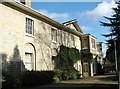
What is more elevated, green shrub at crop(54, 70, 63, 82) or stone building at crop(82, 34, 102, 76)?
stone building at crop(82, 34, 102, 76)

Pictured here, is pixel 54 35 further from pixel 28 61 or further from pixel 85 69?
pixel 85 69

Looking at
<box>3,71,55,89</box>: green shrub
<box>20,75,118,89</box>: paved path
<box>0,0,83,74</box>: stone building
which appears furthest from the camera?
<box>0,0,83,74</box>: stone building

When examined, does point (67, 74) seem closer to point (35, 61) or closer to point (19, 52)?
point (35, 61)

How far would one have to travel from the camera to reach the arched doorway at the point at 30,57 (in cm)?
2833

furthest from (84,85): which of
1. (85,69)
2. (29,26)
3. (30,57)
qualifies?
(85,69)

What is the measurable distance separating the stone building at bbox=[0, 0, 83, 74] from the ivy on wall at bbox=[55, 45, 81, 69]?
89cm

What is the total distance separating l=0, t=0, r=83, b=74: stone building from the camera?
24.9 m

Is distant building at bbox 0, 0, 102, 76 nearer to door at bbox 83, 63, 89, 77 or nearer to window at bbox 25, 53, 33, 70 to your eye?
window at bbox 25, 53, 33, 70

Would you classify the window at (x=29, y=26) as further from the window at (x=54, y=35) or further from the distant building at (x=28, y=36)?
the window at (x=54, y=35)

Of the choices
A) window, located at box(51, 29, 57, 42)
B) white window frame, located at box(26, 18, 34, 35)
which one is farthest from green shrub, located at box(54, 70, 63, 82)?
white window frame, located at box(26, 18, 34, 35)

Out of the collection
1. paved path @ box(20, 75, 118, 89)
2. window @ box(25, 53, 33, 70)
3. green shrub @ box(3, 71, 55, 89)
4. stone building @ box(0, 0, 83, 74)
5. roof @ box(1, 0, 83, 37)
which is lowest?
paved path @ box(20, 75, 118, 89)

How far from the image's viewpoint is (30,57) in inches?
1155

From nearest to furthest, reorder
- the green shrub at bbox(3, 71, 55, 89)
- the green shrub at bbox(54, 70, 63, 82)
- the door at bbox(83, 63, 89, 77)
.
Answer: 1. the green shrub at bbox(3, 71, 55, 89)
2. the green shrub at bbox(54, 70, 63, 82)
3. the door at bbox(83, 63, 89, 77)

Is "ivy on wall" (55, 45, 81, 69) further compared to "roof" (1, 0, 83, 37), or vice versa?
"ivy on wall" (55, 45, 81, 69)
